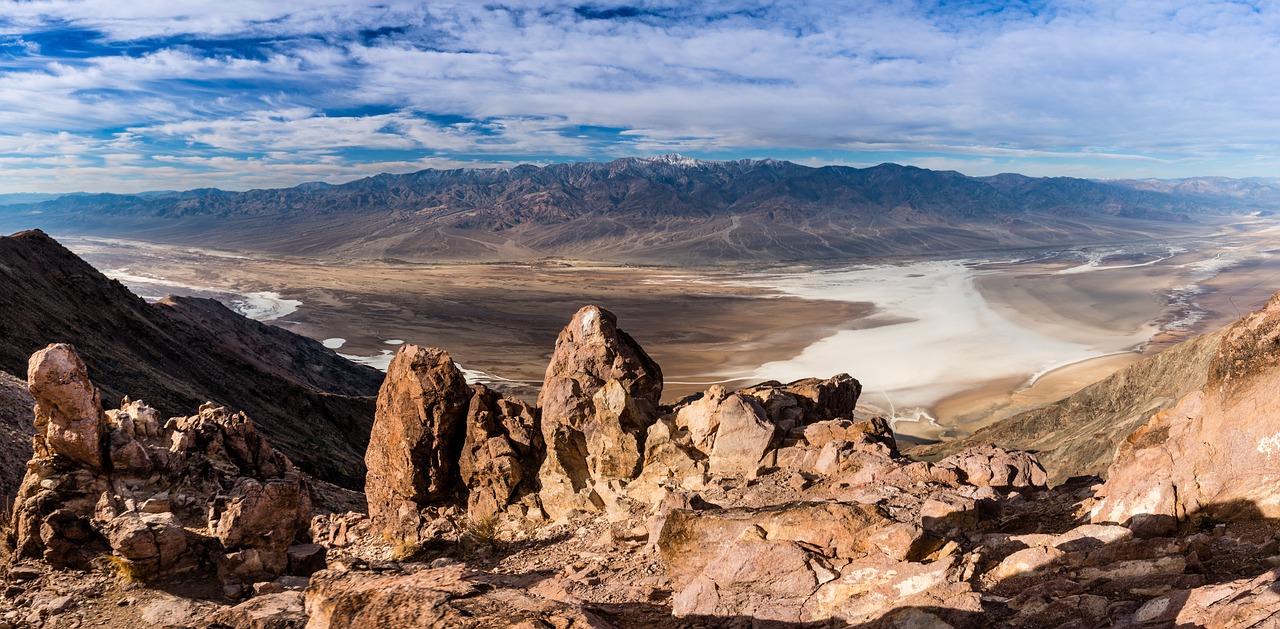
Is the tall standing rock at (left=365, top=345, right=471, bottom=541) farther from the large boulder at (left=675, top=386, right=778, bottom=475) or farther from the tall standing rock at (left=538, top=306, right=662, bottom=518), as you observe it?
the large boulder at (left=675, top=386, right=778, bottom=475)

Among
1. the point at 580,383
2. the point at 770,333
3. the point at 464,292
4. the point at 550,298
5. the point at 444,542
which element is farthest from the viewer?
the point at 464,292

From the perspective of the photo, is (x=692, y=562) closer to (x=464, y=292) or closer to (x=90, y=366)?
(x=90, y=366)

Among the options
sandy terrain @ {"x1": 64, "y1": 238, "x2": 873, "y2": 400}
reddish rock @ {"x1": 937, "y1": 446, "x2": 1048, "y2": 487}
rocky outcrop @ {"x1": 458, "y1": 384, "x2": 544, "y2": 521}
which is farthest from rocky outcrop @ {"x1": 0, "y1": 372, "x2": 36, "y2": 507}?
sandy terrain @ {"x1": 64, "y1": 238, "x2": 873, "y2": 400}

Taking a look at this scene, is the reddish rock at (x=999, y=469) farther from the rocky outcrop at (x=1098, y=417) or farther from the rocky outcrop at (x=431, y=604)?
the rocky outcrop at (x=1098, y=417)

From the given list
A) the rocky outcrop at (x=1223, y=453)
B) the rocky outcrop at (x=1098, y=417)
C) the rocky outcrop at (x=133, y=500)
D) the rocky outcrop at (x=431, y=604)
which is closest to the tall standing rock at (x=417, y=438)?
the rocky outcrop at (x=133, y=500)

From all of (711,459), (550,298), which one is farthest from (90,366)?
(550,298)

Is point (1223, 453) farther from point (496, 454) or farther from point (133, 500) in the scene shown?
point (133, 500)
